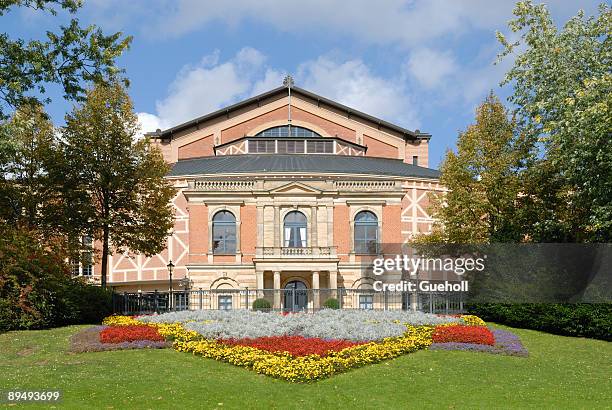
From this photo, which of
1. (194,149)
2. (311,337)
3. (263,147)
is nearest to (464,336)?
(311,337)

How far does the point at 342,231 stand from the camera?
45.0 m

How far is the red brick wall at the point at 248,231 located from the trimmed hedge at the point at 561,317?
18.0 metres

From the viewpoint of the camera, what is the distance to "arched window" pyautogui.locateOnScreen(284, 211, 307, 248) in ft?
142

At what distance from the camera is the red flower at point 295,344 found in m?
19.1

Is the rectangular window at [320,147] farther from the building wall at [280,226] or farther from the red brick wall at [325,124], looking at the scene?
the building wall at [280,226]

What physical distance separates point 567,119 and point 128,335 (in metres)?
17.4

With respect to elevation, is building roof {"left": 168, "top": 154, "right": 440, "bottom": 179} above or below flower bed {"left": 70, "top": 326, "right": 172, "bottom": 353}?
above

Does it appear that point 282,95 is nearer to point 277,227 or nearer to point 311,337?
point 277,227

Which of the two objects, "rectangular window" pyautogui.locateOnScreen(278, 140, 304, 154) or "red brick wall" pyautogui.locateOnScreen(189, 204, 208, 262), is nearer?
"red brick wall" pyautogui.locateOnScreen(189, 204, 208, 262)

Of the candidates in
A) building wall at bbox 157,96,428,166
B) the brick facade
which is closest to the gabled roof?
building wall at bbox 157,96,428,166

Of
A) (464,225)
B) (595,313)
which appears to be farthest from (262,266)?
(595,313)

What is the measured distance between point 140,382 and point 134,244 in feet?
59.2

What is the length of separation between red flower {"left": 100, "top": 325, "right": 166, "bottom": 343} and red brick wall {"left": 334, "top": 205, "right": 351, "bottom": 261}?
22.8 metres

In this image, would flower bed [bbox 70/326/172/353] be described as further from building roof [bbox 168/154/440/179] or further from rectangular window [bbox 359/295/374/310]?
building roof [bbox 168/154/440/179]
